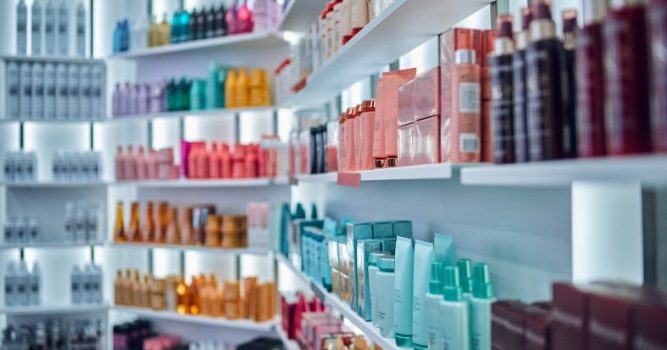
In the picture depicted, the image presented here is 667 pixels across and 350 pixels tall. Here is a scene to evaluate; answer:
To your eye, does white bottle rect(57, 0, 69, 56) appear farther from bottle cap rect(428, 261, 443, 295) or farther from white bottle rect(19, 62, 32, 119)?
bottle cap rect(428, 261, 443, 295)

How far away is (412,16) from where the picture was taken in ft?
5.97

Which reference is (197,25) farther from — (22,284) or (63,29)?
(22,284)

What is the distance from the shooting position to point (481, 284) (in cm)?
136

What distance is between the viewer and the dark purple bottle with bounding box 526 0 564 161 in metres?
0.94

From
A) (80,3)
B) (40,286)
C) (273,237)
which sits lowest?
(40,286)

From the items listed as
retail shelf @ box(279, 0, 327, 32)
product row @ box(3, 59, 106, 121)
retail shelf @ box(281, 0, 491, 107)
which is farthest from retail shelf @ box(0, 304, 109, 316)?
retail shelf @ box(281, 0, 491, 107)

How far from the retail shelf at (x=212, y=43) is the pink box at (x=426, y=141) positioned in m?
2.76

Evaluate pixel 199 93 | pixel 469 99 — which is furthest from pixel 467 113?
pixel 199 93

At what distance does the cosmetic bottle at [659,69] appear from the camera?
2.37 ft

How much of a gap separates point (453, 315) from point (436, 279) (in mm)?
130

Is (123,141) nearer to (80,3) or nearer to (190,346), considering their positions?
(80,3)

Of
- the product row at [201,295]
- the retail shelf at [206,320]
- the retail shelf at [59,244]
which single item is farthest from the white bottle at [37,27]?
the retail shelf at [206,320]

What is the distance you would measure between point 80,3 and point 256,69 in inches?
61.9

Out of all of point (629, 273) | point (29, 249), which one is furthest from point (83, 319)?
point (629, 273)
